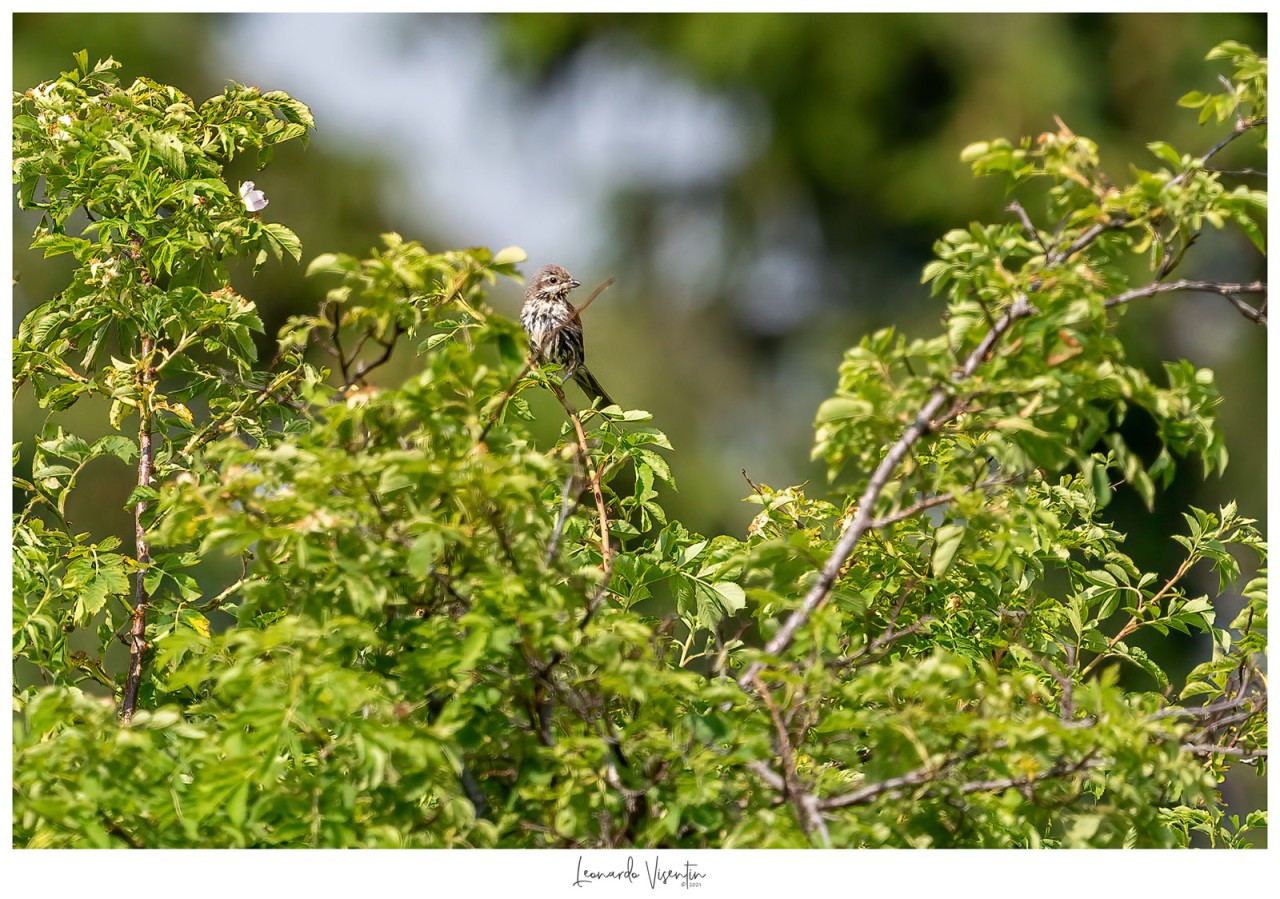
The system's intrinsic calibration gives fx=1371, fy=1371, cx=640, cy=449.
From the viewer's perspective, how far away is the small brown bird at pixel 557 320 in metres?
4.57

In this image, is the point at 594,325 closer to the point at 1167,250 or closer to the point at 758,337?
the point at 758,337

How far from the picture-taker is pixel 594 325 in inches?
329

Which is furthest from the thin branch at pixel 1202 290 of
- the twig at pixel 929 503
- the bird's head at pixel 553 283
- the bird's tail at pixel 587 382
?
the bird's head at pixel 553 283

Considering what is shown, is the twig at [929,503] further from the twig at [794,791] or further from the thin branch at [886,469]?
the twig at [794,791]

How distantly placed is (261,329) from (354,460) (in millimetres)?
969

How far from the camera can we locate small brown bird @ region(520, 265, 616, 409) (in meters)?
4.57

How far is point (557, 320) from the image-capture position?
504 centimetres

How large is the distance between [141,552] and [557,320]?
2.63m

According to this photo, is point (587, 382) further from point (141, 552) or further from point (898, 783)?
point (898, 783)

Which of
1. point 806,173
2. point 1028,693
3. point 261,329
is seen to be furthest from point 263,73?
point 1028,693

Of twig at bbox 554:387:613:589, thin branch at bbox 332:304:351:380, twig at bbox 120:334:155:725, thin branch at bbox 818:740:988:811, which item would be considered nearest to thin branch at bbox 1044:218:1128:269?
thin branch at bbox 818:740:988:811

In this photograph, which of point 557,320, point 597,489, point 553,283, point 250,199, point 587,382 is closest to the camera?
point 597,489

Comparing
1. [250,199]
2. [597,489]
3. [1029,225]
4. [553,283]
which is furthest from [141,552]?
[553,283]

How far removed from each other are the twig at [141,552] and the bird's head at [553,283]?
264cm
